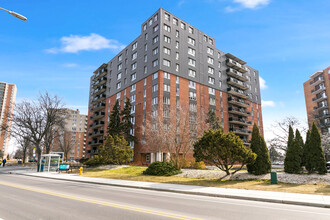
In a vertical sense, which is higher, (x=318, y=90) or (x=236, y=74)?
(x=236, y=74)

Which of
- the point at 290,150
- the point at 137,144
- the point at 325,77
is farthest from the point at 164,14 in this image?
the point at 325,77

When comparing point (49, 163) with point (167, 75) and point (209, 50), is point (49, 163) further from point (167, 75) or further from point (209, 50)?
point (209, 50)

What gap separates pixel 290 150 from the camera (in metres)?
18.1

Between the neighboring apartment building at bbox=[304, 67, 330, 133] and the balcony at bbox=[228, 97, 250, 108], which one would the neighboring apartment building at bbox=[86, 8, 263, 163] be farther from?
the neighboring apartment building at bbox=[304, 67, 330, 133]

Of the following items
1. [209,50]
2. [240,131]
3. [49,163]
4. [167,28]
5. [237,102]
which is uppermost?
[167,28]

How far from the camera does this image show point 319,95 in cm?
6631

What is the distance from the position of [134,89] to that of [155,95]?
8.85 metres

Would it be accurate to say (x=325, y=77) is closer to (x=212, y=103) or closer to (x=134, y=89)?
(x=212, y=103)

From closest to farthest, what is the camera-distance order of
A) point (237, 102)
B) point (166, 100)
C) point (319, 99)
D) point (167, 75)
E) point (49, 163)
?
point (49, 163) → point (166, 100) → point (167, 75) → point (237, 102) → point (319, 99)

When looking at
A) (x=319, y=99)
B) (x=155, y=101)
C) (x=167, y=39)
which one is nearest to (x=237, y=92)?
(x=167, y=39)

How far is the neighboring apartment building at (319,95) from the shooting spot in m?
60.9

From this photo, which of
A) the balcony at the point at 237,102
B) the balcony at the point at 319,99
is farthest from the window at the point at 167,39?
the balcony at the point at 319,99

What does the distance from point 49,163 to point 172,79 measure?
27.2 metres

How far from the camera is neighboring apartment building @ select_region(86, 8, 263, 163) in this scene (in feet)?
145
